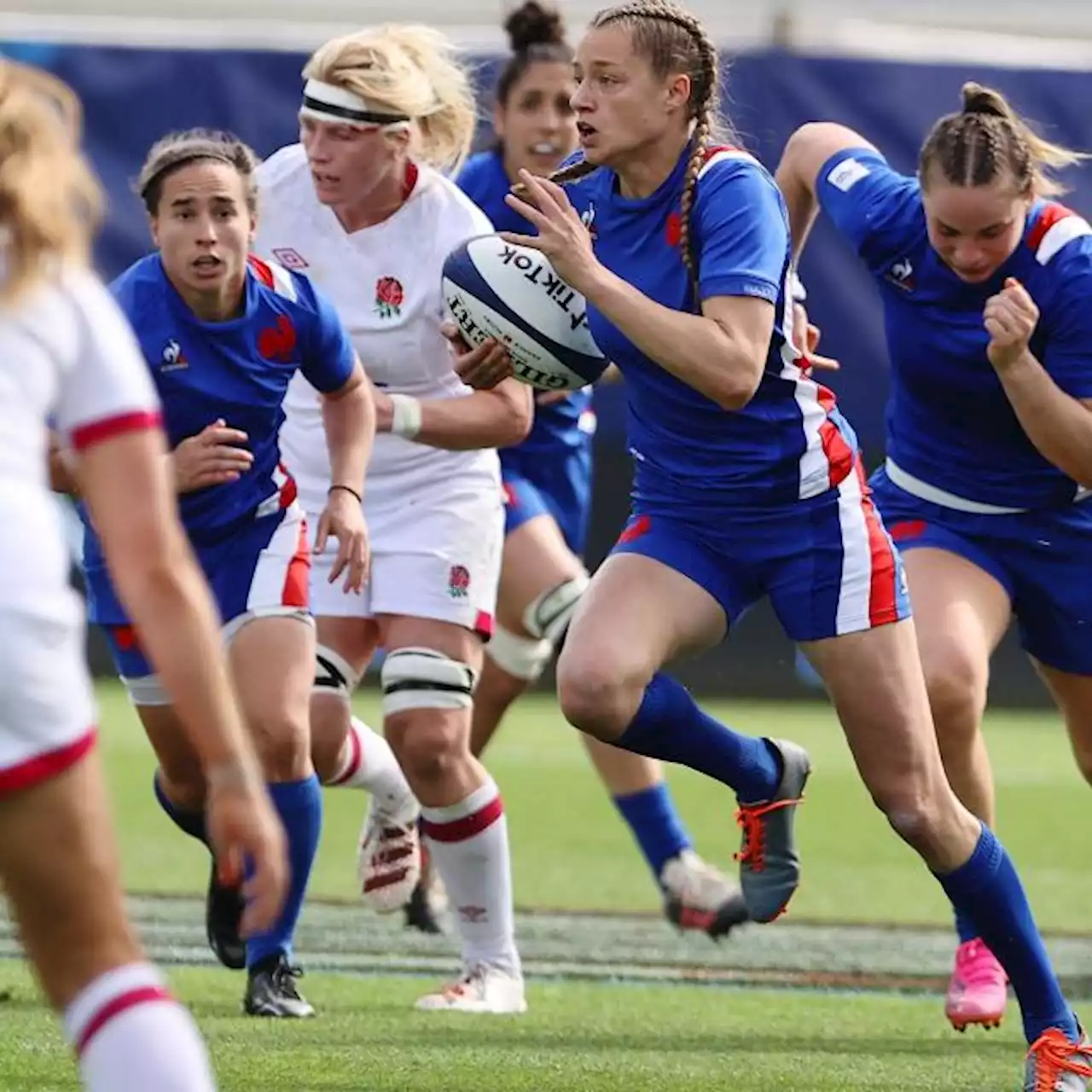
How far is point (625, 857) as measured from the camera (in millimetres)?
8633

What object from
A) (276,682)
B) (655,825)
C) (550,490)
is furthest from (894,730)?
(550,490)

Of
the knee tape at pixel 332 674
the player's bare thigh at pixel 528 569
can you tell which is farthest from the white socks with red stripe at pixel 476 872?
the player's bare thigh at pixel 528 569

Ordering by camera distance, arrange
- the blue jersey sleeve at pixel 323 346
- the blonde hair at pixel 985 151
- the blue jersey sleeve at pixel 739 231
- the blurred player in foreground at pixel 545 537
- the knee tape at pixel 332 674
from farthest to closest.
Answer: the blurred player in foreground at pixel 545 537 → the knee tape at pixel 332 674 → the blue jersey sleeve at pixel 323 346 → the blonde hair at pixel 985 151 → the blue jersey sleeve at pixel 739 231

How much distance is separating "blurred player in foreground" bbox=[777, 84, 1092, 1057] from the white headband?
3.14ft

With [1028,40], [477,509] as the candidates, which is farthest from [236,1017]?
[1028,40]

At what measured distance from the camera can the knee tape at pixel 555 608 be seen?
7.06 metres

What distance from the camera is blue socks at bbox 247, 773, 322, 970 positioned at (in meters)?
5.42

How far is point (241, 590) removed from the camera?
5332 millimetres

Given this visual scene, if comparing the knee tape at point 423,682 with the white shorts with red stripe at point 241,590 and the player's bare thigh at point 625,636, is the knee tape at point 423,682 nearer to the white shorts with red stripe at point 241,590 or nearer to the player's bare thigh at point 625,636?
the white shorts with red stripe at point 241,590

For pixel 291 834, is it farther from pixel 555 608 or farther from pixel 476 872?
pixel 555 608

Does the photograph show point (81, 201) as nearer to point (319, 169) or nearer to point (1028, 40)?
point (319, 169)

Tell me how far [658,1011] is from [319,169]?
2.07 meters

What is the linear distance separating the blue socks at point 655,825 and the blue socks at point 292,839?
1.68m

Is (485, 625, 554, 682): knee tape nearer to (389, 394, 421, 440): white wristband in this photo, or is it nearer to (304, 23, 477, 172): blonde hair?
(304, 23, 477, 172): blonde hair
